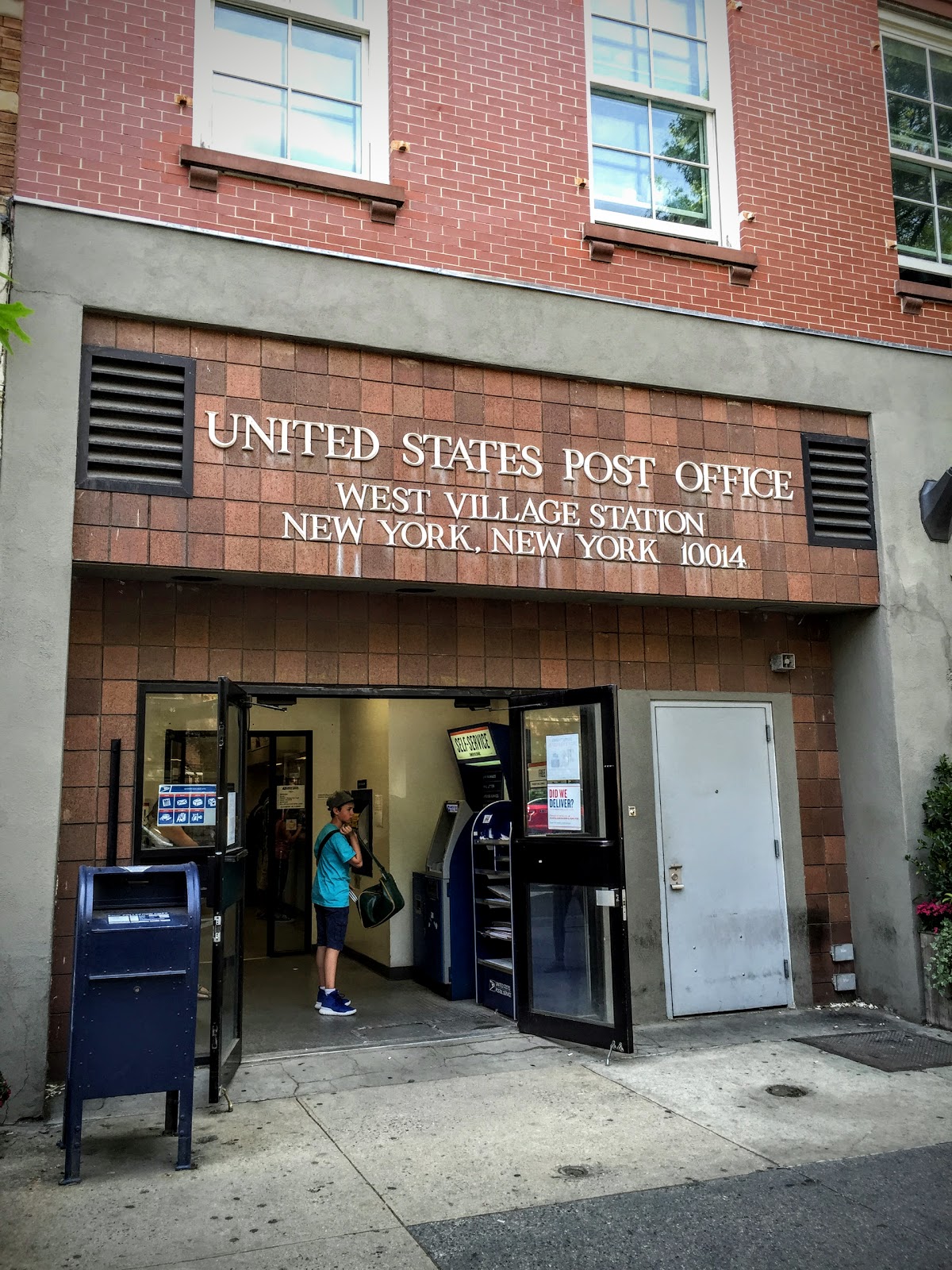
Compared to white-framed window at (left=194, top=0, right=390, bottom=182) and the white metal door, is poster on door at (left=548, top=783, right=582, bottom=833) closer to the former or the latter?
the white metal door

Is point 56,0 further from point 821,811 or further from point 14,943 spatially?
point 821,811

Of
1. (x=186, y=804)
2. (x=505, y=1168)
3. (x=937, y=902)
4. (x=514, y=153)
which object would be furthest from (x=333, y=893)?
(x=514, y=153)

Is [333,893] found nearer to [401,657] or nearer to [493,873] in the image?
[493,873]

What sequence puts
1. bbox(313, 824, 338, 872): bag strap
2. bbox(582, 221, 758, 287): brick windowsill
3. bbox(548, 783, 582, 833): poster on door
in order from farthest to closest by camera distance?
bbox(313, 824, 338, 872): bag strap → bbox(582, 221, 758, 287): brick windowsill → bbox(548, 783, 582, 833): poster on door

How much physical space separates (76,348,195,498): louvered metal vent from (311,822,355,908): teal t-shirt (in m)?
3.33

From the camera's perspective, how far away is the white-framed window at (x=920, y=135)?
9281 millimetres

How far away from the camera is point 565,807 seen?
7297 millimetres

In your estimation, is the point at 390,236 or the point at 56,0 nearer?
the point at 56,0

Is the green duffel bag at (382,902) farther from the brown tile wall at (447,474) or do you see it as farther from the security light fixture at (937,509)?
the security light fixture at (937,509)

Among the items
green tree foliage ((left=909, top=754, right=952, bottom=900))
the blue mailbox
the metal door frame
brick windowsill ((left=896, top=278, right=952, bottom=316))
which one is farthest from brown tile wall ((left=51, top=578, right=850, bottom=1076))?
the metal door frame

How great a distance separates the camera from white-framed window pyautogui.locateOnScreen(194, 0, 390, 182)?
701 centimetres

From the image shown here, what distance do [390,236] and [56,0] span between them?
2.47 m

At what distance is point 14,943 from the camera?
5.77m

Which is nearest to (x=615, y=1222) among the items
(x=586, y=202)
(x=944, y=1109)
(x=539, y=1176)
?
(x=539, y=1176)
